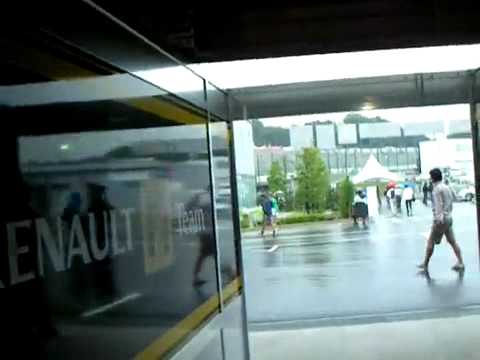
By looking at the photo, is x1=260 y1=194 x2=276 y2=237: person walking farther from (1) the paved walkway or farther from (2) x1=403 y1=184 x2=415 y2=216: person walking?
(1) the paved walkway

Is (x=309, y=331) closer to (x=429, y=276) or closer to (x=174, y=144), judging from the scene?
(x=429, y=276)

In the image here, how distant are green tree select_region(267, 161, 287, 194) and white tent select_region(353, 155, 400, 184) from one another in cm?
147

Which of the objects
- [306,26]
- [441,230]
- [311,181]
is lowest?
[441,230]

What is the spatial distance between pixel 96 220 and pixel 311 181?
880 centimetres

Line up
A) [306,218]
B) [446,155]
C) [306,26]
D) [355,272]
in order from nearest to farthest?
[306,26], [355,272], [446,155], [306,218]

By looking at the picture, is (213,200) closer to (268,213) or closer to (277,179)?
(277,179)

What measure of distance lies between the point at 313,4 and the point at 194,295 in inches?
110

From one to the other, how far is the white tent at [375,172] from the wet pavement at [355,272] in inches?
27.7

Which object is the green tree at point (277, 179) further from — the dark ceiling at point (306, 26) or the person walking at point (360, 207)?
the dark ceiling at point (306, 26)

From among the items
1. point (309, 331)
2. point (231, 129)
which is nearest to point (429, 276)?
point (309, 331)

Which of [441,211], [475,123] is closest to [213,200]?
[475,123]

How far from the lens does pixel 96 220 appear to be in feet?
7.37

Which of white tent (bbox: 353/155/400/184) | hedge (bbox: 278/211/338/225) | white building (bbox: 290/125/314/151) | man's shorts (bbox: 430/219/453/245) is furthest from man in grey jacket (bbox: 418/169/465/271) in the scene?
white building (bbox: 290/125/314/151)

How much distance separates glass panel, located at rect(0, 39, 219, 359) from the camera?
5.69ft
